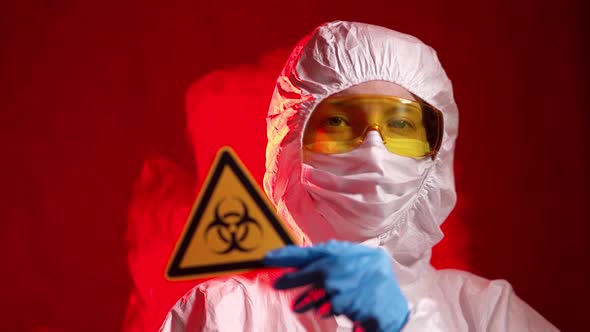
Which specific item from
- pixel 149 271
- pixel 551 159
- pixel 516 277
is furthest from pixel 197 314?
pixel 551 159

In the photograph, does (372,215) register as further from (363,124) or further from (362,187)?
(363,124)

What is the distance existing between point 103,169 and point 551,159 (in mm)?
1222

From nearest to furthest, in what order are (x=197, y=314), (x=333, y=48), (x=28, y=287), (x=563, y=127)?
(x=197, y=314) → (x=333, y=48) → (x=28, y=287) → (x=563, y=127)

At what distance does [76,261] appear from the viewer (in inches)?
76.3

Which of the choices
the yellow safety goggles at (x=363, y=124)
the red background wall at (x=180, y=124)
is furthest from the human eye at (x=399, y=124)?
the red background wall at (x=180, y=124)

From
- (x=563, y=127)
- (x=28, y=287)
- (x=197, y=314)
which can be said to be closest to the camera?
(x=197, y=314)

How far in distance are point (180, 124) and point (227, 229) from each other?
0.34m

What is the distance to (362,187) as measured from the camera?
5.00 ft

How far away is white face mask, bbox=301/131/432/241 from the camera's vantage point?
1.52 meters

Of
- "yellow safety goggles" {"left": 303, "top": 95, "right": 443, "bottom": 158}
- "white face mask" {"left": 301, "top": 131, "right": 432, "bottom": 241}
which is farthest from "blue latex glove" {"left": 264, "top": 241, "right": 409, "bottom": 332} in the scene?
"yellow safety goggles" {"left": 303, "top": 95, "right": 443, "bottom": 158}

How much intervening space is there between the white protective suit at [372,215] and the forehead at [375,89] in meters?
0.01

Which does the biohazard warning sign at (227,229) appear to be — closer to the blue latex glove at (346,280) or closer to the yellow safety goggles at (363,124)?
the yellow safety goggles at (363,124)

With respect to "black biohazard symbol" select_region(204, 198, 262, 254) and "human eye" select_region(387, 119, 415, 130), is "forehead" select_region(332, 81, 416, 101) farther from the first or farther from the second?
"black biohazard symbol" select_region(204, 198, 262, 254)

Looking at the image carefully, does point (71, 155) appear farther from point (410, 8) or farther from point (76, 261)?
point (410, 8)
